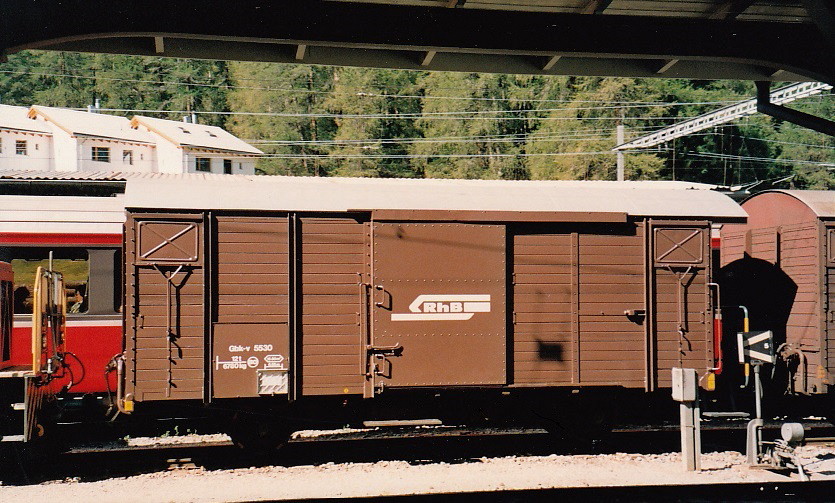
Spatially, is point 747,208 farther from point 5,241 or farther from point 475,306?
point 5,241

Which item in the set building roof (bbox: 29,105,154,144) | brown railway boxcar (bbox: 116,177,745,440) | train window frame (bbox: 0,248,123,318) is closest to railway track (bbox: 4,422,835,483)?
brown railway boxcar (bbox: 116,177,745,440)

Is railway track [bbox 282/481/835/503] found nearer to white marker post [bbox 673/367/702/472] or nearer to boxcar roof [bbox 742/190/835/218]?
white marker post [bbox 673/367/702/472]

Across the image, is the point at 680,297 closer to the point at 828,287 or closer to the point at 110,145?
the point at 828,287

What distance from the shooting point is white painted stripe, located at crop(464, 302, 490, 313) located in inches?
393

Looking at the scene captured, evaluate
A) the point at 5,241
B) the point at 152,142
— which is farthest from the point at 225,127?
the point at 5,241

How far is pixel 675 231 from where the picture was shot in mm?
10594

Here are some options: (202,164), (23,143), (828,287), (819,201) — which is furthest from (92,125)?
(828,287)

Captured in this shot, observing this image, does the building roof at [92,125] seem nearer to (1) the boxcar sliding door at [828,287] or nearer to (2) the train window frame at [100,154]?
(2) the train window frame at [100,154]

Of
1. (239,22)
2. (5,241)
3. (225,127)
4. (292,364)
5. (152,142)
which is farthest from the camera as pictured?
(225,127)

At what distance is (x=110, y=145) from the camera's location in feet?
178

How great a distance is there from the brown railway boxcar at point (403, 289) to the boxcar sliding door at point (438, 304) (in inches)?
0.7

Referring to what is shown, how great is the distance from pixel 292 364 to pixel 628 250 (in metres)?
A: 4.73

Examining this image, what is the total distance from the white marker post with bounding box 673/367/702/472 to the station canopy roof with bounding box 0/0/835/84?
3851 mm

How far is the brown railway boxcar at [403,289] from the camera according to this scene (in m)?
9.56
